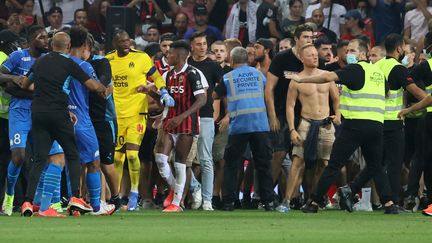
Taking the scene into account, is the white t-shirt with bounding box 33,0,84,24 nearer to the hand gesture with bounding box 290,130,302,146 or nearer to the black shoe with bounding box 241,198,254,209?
the black shoe with bounding box 241,198,254,209

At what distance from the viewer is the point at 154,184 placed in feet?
74.6

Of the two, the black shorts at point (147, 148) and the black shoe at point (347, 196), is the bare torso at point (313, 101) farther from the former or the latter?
the black shorts at point (147, 148)

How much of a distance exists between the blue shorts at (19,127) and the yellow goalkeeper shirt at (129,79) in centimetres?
205

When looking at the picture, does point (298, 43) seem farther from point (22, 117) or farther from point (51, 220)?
point (51, 220)

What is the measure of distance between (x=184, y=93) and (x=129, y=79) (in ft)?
3.52

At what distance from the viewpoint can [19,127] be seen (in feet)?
63.2

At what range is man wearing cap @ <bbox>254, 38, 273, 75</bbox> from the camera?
22906mm

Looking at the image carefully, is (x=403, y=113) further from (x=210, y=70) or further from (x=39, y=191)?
(x=39, y=191)

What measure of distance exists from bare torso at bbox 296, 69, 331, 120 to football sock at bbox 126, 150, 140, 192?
267 cm

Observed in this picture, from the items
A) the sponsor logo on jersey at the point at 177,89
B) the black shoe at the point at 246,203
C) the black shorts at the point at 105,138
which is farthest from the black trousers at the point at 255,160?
the black shorts at the point at 105,138

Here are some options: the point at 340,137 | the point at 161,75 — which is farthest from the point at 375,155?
the point at 161,75

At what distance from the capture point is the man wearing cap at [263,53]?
22.9 m

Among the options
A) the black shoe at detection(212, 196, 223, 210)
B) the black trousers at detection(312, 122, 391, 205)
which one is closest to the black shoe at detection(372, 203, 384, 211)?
the black shoe at detection(212, 196, 223, 210)

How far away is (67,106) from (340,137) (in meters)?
3.99
